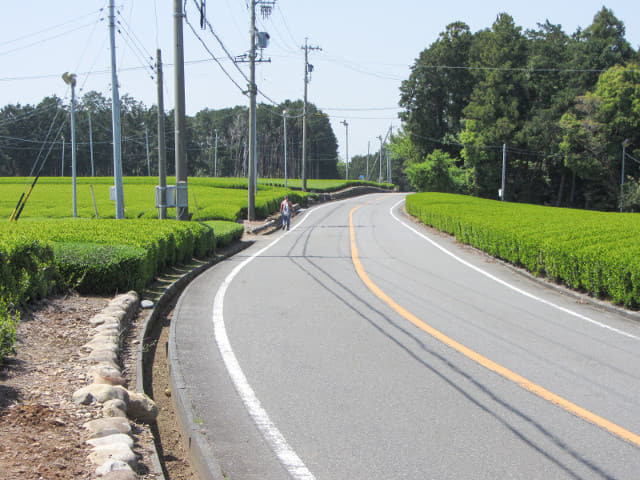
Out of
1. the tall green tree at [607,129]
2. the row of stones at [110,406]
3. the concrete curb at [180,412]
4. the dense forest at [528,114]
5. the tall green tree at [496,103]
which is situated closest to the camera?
the row of stones at [110,406]

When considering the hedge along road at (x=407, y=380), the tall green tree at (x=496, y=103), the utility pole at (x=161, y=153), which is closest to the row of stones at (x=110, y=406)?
the hedge along road at (x=407, y=380)

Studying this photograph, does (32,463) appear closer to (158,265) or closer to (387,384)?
(387,384)

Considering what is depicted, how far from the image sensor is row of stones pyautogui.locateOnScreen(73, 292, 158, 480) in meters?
3.74

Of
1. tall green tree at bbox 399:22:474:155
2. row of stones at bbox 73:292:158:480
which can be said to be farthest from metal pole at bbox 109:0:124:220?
tall green tree at bbox 399:22:474:155

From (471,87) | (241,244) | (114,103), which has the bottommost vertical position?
(241,244)

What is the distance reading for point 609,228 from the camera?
1577 cm

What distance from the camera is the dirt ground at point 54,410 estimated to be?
143 inches

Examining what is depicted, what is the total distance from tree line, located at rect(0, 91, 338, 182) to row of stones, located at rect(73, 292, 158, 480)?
192ft

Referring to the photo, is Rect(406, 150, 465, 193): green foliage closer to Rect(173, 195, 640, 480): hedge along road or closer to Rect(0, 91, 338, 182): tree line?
Rect(0, 91, 338, 182): tree line

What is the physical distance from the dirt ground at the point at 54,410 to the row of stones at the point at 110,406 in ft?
0.23

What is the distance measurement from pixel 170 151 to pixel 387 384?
108 metres

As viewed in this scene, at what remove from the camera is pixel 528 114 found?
2458 inches

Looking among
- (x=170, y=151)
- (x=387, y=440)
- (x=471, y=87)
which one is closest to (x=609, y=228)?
(x=387, y=440)

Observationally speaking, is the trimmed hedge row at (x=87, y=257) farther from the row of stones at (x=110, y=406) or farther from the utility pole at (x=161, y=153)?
the utility pole at (x=161, y=153)
